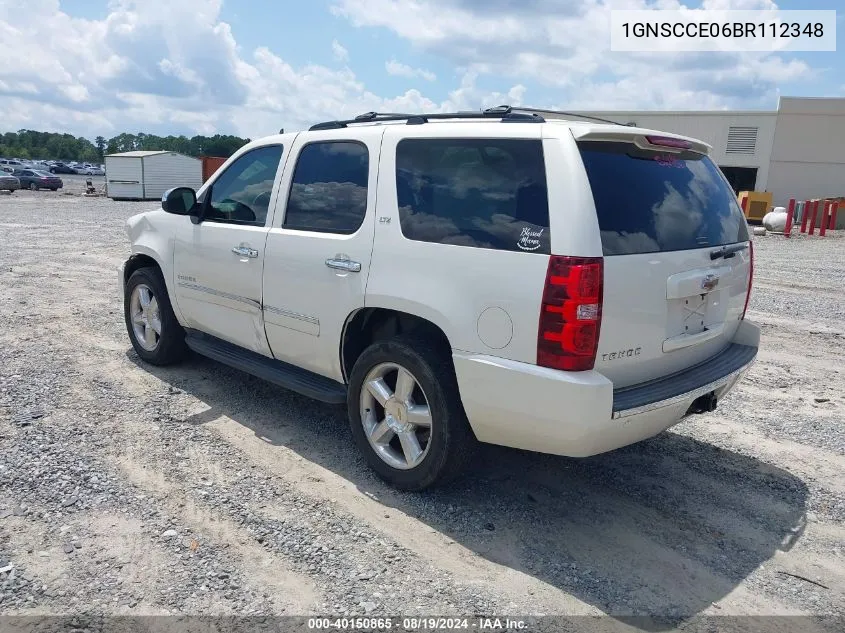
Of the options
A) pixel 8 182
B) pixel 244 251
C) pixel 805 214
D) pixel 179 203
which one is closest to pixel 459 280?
pixel 244 251

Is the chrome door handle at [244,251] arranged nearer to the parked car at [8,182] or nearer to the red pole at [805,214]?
the red pole at [805,214]

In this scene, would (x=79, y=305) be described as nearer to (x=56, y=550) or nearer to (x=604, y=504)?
(x=56, y=550)

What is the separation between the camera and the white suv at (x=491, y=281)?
3.16m

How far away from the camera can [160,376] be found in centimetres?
576

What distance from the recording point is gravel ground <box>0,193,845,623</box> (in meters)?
3.01

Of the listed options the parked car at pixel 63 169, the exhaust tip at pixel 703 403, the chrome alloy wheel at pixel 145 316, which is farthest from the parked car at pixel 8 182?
the exhaust tip at pixel 703 403

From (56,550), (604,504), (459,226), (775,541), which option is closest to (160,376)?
(56,550)

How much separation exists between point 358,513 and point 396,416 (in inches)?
22.8

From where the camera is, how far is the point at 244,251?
472cm

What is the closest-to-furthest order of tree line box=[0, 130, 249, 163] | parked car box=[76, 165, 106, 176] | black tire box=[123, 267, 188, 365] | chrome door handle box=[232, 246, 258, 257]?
chrome door handle box=[232, 246, 258, 257] < black tire box=[123, 267, 188, 365] < parked car box=[76, 165, 106, 176] < tree line box=[0, 130, 249, 163]

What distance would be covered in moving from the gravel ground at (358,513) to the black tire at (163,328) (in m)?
0.13

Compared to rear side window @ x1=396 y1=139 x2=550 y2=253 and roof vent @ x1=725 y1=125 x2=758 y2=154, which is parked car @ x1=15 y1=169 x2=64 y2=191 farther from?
rear side window @ x1=396 y1=139 x2=550 y2=253

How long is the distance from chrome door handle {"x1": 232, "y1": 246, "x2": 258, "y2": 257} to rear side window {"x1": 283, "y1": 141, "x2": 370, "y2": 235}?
0.32m

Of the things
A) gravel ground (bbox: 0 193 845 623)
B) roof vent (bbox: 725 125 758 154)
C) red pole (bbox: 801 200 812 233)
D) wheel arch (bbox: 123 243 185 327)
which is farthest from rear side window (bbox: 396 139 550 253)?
roof vent (bbox: 725 125 758 154)
